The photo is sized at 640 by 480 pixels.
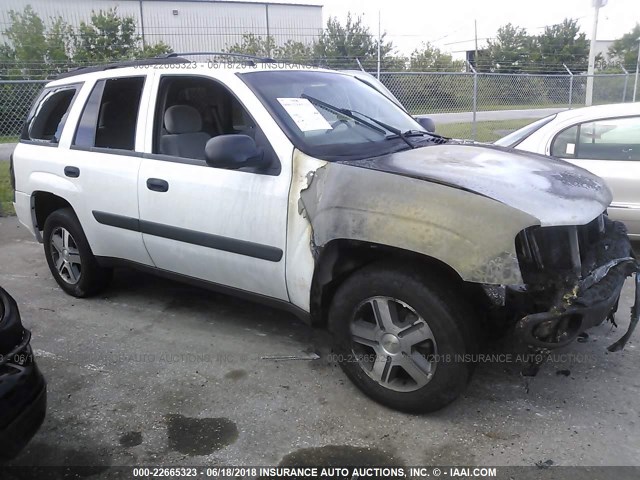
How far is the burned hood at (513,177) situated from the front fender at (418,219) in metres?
0.07

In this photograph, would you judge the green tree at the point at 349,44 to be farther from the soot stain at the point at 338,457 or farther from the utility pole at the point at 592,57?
the soot stain at the point at 338,457

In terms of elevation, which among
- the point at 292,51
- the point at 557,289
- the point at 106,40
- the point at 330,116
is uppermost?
the point at 106,40

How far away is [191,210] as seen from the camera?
3477 mm

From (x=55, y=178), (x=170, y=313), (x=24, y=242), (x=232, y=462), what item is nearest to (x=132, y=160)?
(x=55, y=178)

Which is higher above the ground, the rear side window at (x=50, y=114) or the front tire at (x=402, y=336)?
the rear side window at (x=50, y=114)

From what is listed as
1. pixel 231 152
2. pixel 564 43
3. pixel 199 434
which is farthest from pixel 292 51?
pixel 564 43

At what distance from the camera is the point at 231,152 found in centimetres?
298

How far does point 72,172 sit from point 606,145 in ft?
15.5

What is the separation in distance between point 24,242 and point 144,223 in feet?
12.1

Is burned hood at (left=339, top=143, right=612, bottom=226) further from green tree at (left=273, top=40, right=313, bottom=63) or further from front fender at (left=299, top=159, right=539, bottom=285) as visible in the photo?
green tree at (left=273, top=40, right=313, bottom=63)

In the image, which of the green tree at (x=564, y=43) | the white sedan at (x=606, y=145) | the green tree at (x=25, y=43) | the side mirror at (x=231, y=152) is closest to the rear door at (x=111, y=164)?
the side mirror at (x=231, y=152)

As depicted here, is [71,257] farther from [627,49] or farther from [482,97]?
[627,49]

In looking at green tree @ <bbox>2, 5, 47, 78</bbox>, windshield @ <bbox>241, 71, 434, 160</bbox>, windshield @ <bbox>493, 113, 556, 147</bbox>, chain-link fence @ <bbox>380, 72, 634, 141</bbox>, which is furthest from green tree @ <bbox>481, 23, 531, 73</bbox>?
windshield @ <bbox>241, 71, 434, 160</bbox>

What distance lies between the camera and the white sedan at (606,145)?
4941 mm
